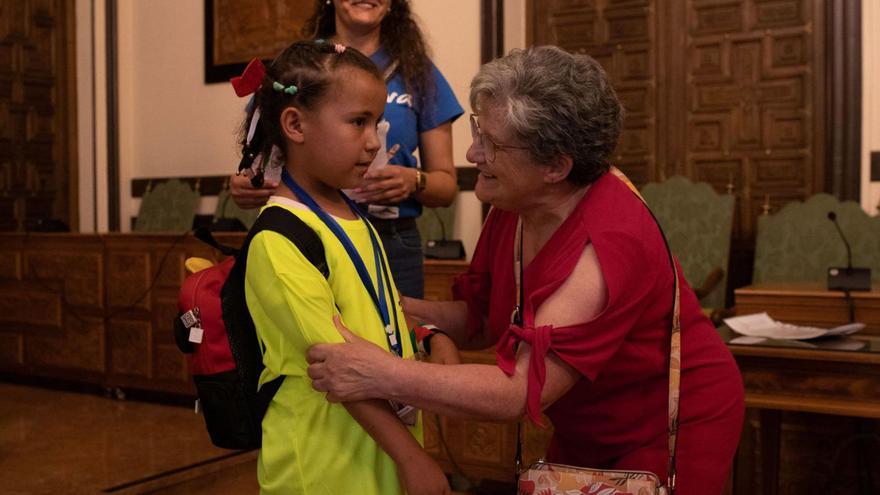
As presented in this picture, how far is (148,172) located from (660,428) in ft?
20.5

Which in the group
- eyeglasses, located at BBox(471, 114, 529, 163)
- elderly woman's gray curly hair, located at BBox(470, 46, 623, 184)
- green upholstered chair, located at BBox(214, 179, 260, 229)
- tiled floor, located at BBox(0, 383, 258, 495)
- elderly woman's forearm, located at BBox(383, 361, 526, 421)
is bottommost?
tiled floor, located at BBox(0, 383, 258, 495)

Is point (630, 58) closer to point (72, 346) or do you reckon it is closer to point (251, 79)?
point (72, 346)

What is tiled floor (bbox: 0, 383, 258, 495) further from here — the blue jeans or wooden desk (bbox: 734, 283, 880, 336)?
wooden desk (bbox: 734, 283, 880, 336)

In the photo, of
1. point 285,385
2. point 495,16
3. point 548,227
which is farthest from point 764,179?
point 285,385

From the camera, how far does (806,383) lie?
2502 millimetres

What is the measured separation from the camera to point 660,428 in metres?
1.68

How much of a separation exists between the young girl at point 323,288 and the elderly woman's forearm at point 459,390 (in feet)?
0.21

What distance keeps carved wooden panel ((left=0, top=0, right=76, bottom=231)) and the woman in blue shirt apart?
518cm

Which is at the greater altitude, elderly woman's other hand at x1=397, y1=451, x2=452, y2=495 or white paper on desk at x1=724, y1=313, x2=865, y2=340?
white paper on desk at x1=724, y1=313, x2=865, y2=340

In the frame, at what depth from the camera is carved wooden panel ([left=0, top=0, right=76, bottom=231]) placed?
6703mm

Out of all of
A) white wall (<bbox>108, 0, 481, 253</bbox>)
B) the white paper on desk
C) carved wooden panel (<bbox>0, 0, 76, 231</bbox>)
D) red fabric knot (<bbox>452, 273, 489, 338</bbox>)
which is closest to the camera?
red fabric knot (<bbox>452, 273, 489, 338</bbox>)

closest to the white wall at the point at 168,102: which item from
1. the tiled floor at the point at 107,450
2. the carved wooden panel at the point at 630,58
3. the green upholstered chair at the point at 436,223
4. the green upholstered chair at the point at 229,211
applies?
the green upholstered chair at the point at 229,211

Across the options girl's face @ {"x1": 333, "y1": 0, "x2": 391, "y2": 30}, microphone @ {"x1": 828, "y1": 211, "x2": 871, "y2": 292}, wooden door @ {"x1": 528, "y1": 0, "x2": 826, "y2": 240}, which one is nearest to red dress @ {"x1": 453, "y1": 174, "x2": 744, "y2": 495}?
girl's face @ {"x1": 333, "y1": 0, "x2": 391, "y2": 30}

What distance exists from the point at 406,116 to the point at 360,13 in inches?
10.3
